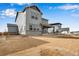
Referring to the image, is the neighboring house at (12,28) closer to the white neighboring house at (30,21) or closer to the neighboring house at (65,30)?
the white neighboring house at (30,21)

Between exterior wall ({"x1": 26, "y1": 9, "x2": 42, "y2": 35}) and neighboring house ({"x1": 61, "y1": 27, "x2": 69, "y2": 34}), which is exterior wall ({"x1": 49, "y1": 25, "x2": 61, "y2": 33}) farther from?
exterior wall ({"x1": 26, "y1": 9, "x2": 42, "y2": 35})

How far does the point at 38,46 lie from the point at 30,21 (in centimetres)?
30

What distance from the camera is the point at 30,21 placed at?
6.08 ft

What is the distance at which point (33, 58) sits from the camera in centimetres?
182

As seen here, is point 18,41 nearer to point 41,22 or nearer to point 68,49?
point 41,22

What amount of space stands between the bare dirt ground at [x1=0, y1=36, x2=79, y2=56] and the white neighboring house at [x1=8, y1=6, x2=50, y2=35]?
81mm

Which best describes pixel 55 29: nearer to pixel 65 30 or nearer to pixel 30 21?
pixel 65 30

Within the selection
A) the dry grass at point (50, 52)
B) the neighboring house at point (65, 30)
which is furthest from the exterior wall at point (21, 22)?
the neighboring house at point (65, 30)

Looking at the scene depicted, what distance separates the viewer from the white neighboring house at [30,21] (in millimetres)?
1842

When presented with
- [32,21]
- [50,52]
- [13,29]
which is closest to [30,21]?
[32,21]

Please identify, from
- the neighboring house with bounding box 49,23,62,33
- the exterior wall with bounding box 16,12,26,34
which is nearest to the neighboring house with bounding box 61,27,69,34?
the neighboring house with bounding box 49,23,62,33

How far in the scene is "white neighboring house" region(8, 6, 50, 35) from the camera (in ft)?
6.04

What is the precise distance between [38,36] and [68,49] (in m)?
0.37

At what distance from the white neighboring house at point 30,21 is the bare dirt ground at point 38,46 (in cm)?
8
